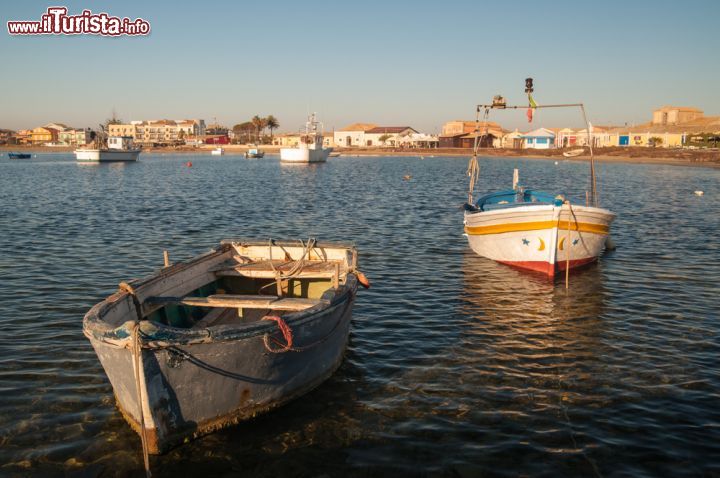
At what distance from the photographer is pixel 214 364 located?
23.8ft

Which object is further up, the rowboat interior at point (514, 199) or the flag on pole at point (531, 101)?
the flag on pole at point (531, 101)

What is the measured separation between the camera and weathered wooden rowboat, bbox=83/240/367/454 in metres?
6.87

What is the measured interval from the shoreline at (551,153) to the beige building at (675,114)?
6765cm

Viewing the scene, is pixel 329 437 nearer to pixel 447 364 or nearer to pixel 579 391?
pixel 447 364

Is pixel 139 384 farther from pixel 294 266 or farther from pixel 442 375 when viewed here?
pixel 294 266

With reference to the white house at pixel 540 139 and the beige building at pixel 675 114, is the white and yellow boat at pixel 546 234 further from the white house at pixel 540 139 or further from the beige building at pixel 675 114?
the beige building at pixel 675 114

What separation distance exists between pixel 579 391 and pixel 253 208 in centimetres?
2915

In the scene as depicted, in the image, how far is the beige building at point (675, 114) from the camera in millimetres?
171962

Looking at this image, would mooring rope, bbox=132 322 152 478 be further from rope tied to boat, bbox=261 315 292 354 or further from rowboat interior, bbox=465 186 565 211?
rowboat interior, bbox=465 186 565 211

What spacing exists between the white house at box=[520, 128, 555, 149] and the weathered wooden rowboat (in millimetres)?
141033

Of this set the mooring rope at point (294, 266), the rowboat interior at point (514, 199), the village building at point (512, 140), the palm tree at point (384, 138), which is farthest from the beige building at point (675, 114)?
the mooring rope at point (294, 266)

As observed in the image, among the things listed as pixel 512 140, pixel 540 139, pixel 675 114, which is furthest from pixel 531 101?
pixel 675 114

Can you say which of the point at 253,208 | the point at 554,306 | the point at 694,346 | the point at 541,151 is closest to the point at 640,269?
the point at 554,306

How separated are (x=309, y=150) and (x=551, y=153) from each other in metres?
59.3
